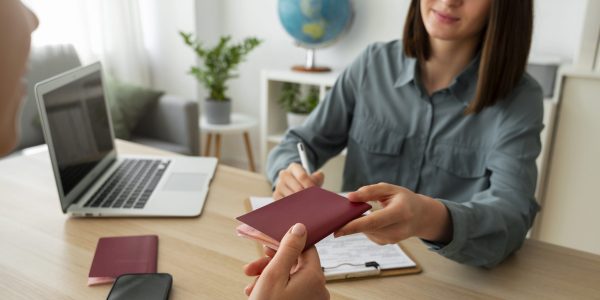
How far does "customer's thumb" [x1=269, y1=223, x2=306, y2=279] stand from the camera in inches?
22.9

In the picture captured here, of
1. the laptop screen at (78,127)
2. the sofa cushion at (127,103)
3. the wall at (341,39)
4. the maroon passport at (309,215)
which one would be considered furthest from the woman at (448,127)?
the sofa cushion at (127,103)

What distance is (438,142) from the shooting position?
1.22 metres

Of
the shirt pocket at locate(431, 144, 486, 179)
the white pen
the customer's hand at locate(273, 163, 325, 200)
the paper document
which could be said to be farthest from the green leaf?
the paper document

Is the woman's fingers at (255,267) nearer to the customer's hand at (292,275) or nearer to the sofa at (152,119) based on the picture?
the customer's hand at (292,275)

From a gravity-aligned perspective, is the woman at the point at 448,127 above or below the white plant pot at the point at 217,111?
above

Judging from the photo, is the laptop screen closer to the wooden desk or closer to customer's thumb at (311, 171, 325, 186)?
the wooden desk

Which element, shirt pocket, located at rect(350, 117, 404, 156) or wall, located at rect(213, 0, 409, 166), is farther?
wall, located at rect(213, 0, 409, 166)

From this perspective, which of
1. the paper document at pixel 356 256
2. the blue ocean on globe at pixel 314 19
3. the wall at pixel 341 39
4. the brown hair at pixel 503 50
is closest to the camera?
the paper document at pixel 356 256

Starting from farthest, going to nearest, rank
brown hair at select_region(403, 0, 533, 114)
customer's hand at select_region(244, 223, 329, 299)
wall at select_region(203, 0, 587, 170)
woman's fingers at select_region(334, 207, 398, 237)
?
1. wall at select_region(203, 0, 587, 170)
2. brown hair at select_region(403, 0, 533, 114)
3. woman's fingers at select_region(334, 207, 398, 237)
4. customer's hand at select_region(244, 223, 329, 299)

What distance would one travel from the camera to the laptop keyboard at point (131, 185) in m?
1.03

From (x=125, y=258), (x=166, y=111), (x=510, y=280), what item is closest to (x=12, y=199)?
(x=125, y=258)

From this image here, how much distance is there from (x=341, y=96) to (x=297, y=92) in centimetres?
139

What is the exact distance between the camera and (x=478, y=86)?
3.68 feet

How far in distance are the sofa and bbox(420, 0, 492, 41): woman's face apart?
1753 mm
